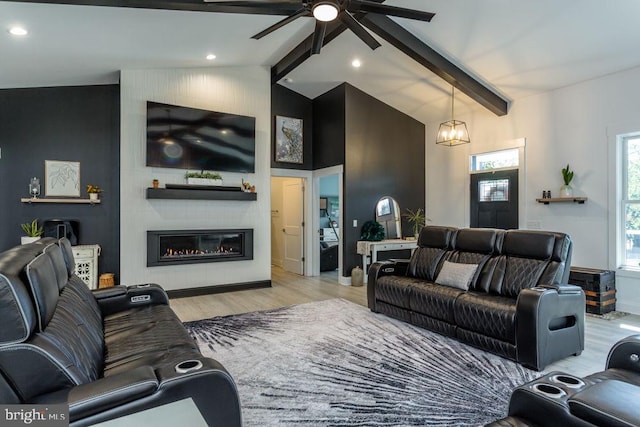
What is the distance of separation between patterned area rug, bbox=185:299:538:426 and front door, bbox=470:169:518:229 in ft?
10.6

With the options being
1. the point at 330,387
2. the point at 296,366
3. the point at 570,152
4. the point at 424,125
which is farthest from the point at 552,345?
the point at 424,125

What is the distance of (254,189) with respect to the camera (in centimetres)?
603

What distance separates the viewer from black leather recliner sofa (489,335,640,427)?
52.9 inches

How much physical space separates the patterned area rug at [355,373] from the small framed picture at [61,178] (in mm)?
2955

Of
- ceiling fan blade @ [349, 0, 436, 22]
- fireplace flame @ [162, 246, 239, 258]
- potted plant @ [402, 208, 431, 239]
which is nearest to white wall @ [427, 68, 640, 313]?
potted plant @ [402, 208, 431, 239]

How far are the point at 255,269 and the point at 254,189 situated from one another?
134 centimetres

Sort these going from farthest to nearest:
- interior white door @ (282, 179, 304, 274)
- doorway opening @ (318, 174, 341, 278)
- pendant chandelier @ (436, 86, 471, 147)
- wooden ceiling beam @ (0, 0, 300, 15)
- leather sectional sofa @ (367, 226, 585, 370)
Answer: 1. doorway opening @ (318, 174, 341, 278)
2. interior white door @ (282, 179, 304, 274)
3. pendant chandelier @ (436, 86, 471, 147)
4. wooden ceiling beam @ (0, 0, 300, 15)
5. leather sectional sofa @ (367, 226, 585, 370)

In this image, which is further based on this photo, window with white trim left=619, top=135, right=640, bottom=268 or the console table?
the console table

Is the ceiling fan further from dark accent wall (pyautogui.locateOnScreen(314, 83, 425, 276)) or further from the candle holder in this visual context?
the candle holder

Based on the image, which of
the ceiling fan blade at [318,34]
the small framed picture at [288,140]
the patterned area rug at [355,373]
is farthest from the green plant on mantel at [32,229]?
the ceiling fan blade at [318,34]

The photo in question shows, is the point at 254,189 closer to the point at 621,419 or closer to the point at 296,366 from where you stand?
the point at 296,366

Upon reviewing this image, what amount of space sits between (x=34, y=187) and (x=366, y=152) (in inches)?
205

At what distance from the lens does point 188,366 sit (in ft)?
5.14

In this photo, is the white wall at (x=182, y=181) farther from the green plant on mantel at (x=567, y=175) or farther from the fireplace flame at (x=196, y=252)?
the green plant on mantel at (x=567, y=175)
